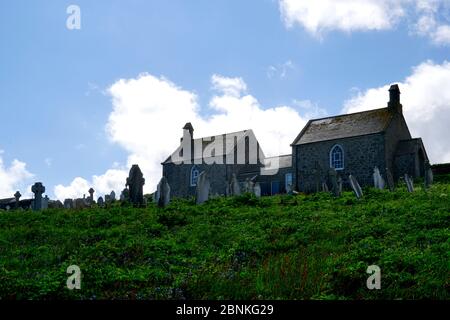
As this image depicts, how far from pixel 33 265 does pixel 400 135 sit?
3647 cm

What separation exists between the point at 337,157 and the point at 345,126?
2904 mm

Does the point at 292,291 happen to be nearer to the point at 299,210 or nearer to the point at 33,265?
the point at 33,265

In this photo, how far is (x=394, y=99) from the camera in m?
42.2

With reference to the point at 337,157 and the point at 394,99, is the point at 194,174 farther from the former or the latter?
the point at 394,99

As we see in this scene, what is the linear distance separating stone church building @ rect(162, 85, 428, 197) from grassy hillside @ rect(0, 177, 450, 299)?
1770cm

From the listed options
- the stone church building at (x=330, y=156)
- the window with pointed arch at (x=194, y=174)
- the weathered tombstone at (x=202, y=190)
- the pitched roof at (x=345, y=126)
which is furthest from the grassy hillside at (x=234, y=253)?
the window with pointed arch at (x=194, y=174)

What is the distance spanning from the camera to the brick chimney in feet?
137

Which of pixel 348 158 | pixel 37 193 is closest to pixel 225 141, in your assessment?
pixel 348 158

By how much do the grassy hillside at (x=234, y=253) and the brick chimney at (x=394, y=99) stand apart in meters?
25.6

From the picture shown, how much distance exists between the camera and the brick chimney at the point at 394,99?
4174cm

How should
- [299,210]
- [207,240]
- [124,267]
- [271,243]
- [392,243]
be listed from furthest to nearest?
1. [299,210]
2. [207,240]
3. [271,243]
4. [392,243]
5. [124,267]
